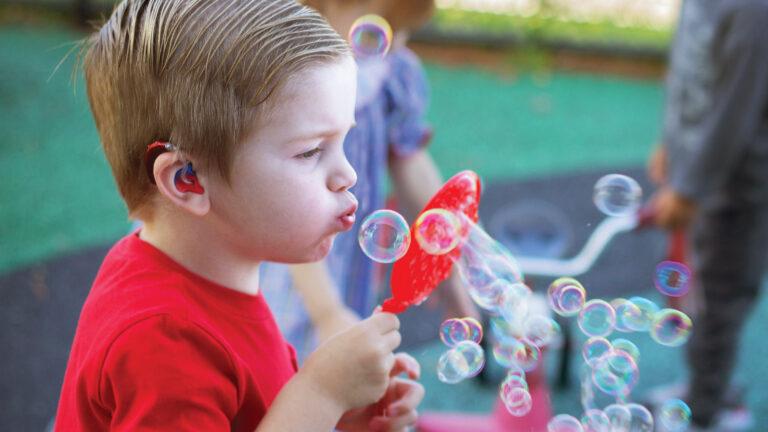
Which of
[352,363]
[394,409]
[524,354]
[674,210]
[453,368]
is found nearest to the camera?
[352,363]

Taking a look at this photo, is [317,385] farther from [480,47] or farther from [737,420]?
[480,47]

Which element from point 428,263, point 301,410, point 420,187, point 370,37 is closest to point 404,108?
point 420,187

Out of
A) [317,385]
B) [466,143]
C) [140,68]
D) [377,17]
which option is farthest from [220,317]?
[466,143]

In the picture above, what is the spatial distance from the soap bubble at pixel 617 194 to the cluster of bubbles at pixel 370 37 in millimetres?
616

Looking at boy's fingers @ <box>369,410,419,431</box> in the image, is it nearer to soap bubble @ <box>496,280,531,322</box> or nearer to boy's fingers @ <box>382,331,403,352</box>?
boy's fingers @ <box>382,331,403,352</box>

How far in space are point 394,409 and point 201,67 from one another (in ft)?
1.70

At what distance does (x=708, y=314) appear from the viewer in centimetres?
268

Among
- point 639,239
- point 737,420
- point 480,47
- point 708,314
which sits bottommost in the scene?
point 480,47

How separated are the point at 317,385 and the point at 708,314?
2.00 meters

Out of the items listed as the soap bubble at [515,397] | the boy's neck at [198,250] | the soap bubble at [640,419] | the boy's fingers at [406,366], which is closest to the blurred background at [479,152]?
the boy's neck at [198,250]

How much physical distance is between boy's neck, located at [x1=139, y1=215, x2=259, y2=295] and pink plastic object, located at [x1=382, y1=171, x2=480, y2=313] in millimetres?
198

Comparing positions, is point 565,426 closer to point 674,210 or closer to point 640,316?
point 640,316

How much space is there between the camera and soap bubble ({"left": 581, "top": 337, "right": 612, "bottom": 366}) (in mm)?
1544

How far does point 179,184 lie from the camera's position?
98 cm
